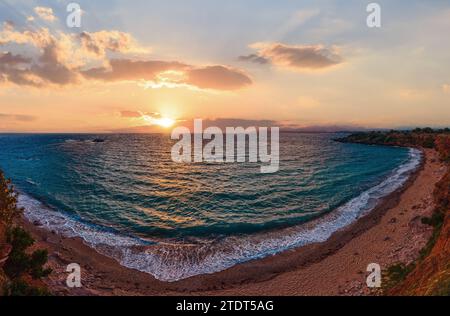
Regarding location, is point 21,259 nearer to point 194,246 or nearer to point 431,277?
point 194,246

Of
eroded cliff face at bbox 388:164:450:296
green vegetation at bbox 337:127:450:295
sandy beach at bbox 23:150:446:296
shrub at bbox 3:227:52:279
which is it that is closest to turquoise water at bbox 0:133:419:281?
sandy beach at bbox 23:150:446:296

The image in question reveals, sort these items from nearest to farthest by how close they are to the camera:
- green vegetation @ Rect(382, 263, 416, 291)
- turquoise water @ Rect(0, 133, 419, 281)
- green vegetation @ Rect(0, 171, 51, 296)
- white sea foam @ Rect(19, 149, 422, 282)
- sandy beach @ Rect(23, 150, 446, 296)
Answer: green vegetation @ Rect(0, 171, 51, 296) < green vegetation @ Rect(382, 263, 416, 291) < sandy beach @ Rect(23, 150, 446, 296) < white sea foam @ Rect(19, 149, 422, 282) < turquoise water @ Rect(0, 133, 419, 281)

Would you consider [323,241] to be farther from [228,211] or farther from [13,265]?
[13,265]

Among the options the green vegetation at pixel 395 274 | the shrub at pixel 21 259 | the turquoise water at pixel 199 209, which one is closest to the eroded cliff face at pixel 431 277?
the green vegetation at pixel 395 274

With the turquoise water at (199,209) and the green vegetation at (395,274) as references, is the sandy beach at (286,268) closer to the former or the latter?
the green vegetation at (395,274)

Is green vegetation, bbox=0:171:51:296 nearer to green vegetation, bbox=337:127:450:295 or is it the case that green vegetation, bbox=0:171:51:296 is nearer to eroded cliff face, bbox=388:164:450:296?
eroded cliff face, bbox=388:164:450:296

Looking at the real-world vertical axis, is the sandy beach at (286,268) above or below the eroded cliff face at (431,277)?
below
